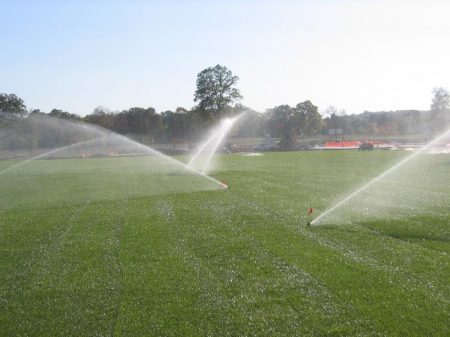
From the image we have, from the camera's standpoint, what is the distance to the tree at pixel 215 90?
78812mm

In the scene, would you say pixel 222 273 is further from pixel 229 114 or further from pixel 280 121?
pixel 280 121

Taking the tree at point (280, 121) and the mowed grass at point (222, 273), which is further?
the tree at point (280, 121)

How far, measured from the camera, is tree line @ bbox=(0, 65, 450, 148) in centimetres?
7906

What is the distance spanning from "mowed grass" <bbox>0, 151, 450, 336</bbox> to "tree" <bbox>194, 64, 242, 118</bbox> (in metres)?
66.5

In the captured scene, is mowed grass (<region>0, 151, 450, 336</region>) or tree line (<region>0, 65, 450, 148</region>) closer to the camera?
mowed grass (<region>0, 151, 450, 336</region>)

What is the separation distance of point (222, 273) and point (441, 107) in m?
82.8

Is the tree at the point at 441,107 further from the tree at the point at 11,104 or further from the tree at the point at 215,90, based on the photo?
the tree at the point at 11,104

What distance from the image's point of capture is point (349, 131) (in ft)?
374

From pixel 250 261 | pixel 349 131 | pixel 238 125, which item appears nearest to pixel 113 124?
pixel 238 125

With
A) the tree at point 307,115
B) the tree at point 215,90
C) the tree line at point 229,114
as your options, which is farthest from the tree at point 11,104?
the tree at point 307,115

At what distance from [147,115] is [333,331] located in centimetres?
8747

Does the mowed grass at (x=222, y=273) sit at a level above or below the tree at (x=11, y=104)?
below

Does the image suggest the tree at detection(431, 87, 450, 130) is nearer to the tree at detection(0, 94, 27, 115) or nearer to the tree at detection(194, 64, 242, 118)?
the tree at detection(194, 64, 242, 118)

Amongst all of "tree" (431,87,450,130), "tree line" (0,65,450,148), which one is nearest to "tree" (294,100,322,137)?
"tree line" (0,65,450,148)
